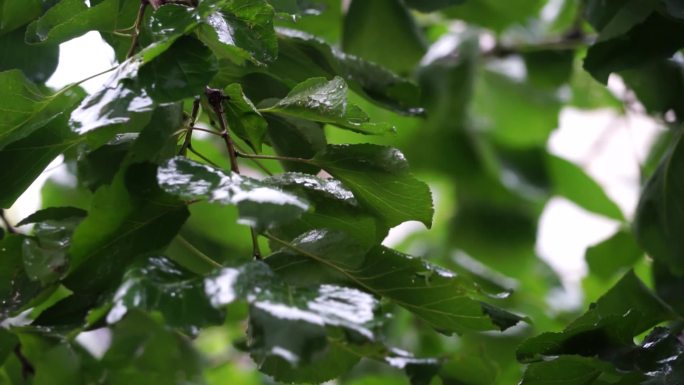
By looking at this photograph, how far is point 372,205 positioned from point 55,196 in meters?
0.28

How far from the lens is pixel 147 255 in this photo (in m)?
0.20

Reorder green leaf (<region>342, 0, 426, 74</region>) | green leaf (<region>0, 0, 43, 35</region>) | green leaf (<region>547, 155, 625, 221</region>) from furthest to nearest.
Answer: green leaf (<region>547, 155, 625, 221</region>), green leaf (<region>342, 0, 426, 74</region>), green leaf (<region>0, 0, 43, 35</region>)

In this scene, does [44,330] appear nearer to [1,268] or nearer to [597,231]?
[1,268]

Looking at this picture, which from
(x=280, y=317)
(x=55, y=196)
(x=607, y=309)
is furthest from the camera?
(x=55, y=196)

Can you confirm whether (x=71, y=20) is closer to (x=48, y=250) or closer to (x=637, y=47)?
(x=48, y=250)

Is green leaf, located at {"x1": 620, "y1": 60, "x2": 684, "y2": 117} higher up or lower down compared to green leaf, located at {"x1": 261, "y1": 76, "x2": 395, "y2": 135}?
lower down

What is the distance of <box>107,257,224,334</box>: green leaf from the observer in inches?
6.7

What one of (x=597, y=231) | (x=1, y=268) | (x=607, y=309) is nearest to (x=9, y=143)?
(x=1, y=268)

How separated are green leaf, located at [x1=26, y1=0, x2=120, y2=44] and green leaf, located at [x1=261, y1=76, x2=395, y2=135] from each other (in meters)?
0.05

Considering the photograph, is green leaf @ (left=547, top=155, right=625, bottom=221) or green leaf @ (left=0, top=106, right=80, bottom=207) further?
green leaf @ (left=547, top=155, right=625, bottom=221)

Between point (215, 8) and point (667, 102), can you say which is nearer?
point (215, 8)

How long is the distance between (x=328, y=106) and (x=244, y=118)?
0.03 m

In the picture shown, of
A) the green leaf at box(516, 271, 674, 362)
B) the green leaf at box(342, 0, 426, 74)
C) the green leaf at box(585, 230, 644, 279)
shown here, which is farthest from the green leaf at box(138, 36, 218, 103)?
the green leaf at box(585, 230, 644, 279)

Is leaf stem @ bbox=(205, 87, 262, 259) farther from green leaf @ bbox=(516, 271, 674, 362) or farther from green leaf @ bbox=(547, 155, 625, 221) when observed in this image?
green leaf @ bbox=(547, 155, 625, 221)
